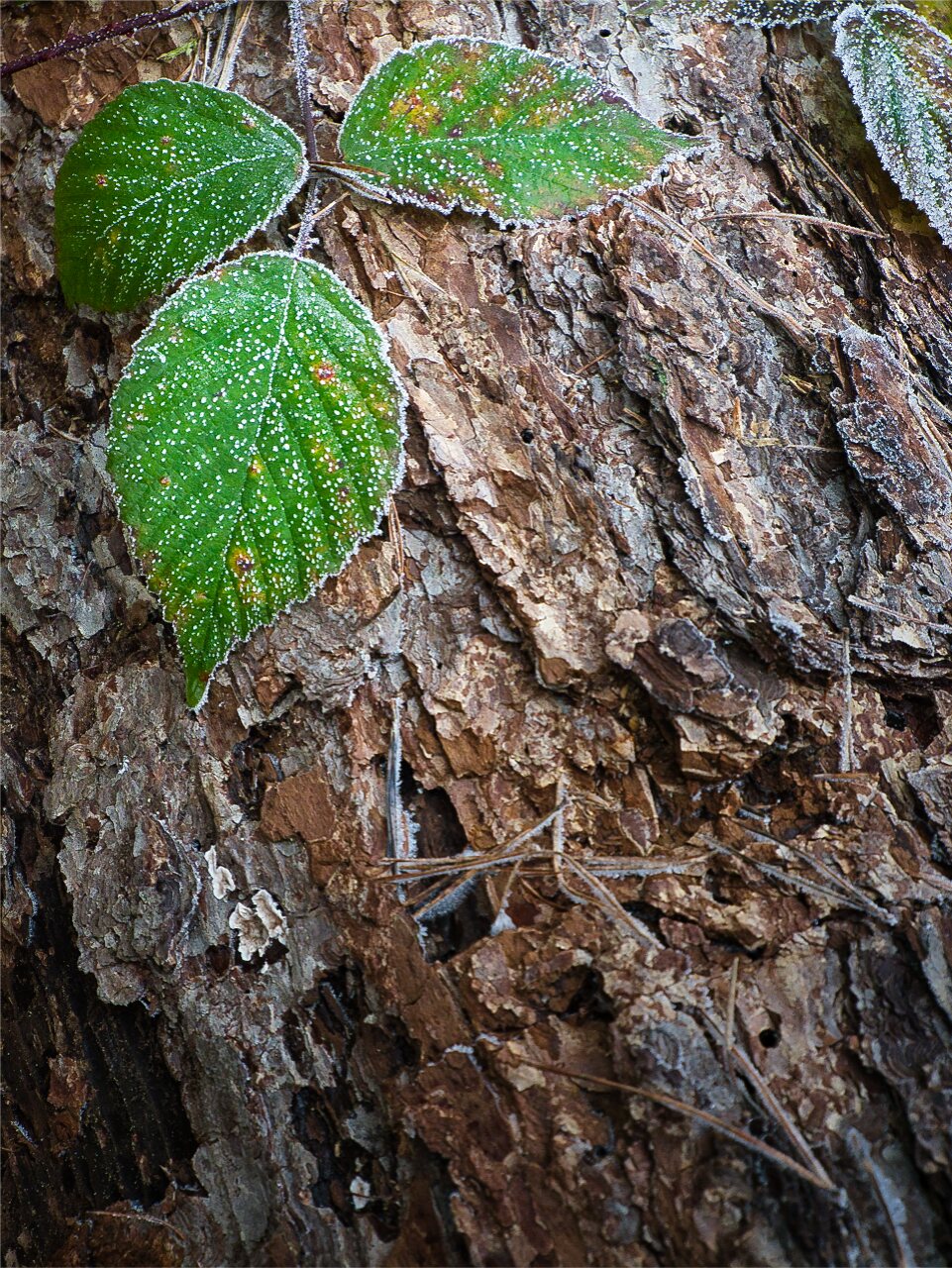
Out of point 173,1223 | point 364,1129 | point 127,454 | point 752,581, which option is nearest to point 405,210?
point 127,454

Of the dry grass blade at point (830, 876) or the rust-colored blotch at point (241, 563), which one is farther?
the rust-colored blotch at point (241, 563)

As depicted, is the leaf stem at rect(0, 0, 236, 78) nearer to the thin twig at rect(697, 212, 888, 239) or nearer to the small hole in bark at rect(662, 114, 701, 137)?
the small hole in bark at rect(662, 114, 701, 137)

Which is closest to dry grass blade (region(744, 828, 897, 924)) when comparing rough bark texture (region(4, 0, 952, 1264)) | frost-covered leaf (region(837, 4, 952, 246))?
rough bark texture (region(4, 0, 952, 1264))

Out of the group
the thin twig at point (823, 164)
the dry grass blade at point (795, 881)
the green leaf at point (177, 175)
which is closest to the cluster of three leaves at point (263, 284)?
the green leaf at point (177, 175)

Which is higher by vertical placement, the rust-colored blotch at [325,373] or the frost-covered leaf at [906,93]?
the frost-covered leaf at [906,93]

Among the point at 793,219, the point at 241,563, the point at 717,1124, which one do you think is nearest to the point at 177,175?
the point at 241,563

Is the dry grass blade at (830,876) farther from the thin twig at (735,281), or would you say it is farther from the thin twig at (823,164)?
the thin twig at (823,164)
